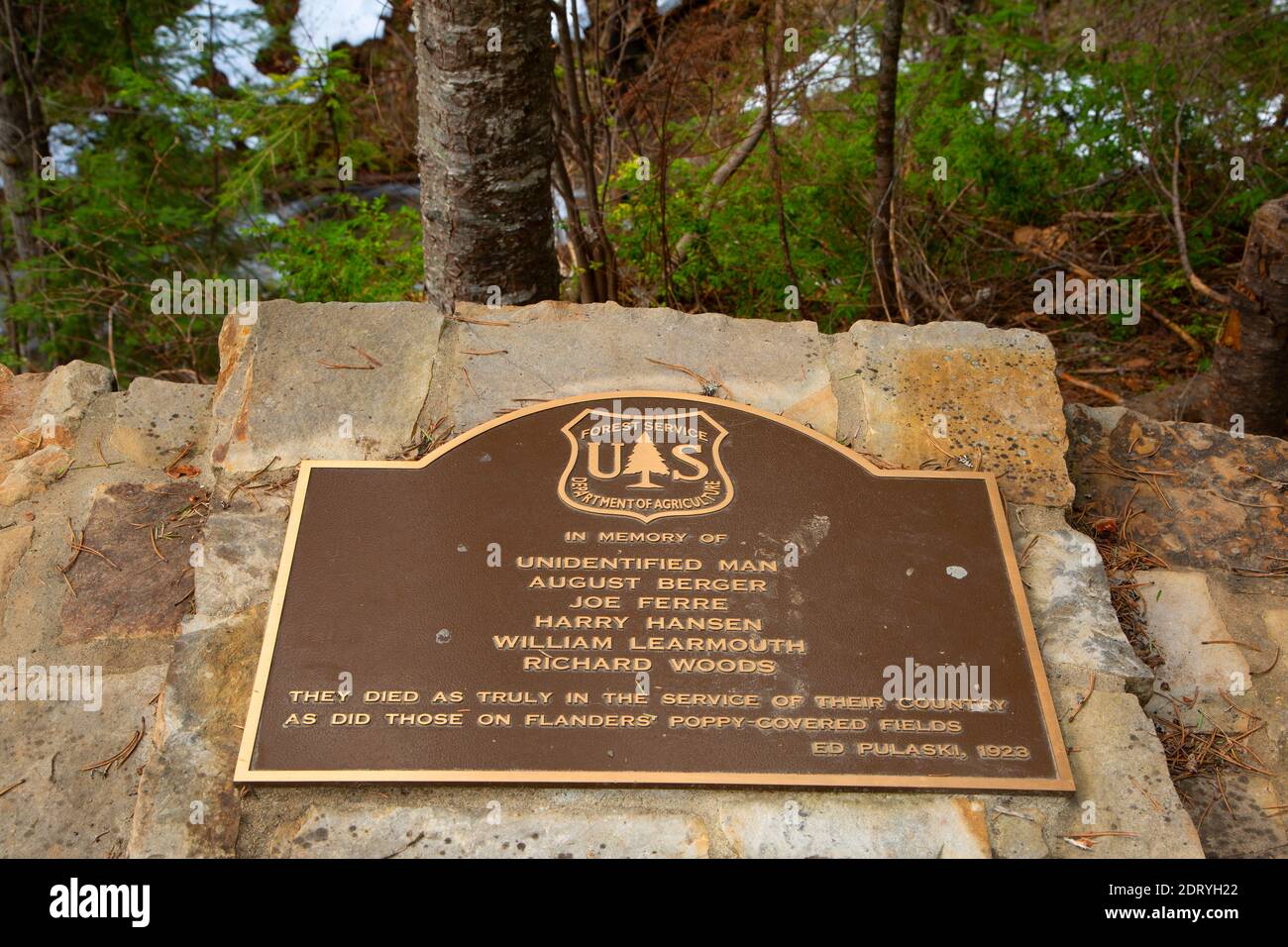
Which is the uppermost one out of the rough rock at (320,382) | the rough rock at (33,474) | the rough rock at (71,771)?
the rough rock at (320,382)

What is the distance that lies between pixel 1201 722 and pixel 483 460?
2.09 metres

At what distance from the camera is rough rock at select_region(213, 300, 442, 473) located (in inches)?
128

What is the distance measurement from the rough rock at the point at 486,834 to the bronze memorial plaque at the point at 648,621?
0.31 ft

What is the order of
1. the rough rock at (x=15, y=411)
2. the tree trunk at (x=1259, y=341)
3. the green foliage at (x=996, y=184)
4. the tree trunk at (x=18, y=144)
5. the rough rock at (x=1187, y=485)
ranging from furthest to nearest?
the tree trunk at (x=18, y=144) → the green foliage at (x=996, y=184) → the tree trunk at (x=1259, y=341) → the rough rock at (x=15, y=411) → the rough rock at (x=1187, y=485)

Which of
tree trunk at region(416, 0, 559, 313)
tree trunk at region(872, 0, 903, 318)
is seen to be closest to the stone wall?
tree trunk at region(416, 0, 559, 313)

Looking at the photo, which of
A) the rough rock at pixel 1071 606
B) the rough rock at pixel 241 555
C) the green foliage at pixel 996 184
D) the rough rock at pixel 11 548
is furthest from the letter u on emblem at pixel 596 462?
the green foliage at pixel 996 184

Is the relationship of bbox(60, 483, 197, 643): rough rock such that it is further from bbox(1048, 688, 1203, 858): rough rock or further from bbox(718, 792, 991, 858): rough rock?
bbox(1048, 688, 1203, 858): rough rock

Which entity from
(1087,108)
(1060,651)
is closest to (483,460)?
(1060,651)

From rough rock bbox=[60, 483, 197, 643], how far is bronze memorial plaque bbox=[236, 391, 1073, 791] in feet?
1.76

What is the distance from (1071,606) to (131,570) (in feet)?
8.80

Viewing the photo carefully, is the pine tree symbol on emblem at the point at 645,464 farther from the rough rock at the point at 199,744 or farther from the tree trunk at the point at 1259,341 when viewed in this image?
the tree trunk at the point at 1259,341

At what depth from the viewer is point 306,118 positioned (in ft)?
19.5

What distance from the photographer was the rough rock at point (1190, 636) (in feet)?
9.96

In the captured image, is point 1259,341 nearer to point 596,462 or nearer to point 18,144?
point 596,462
